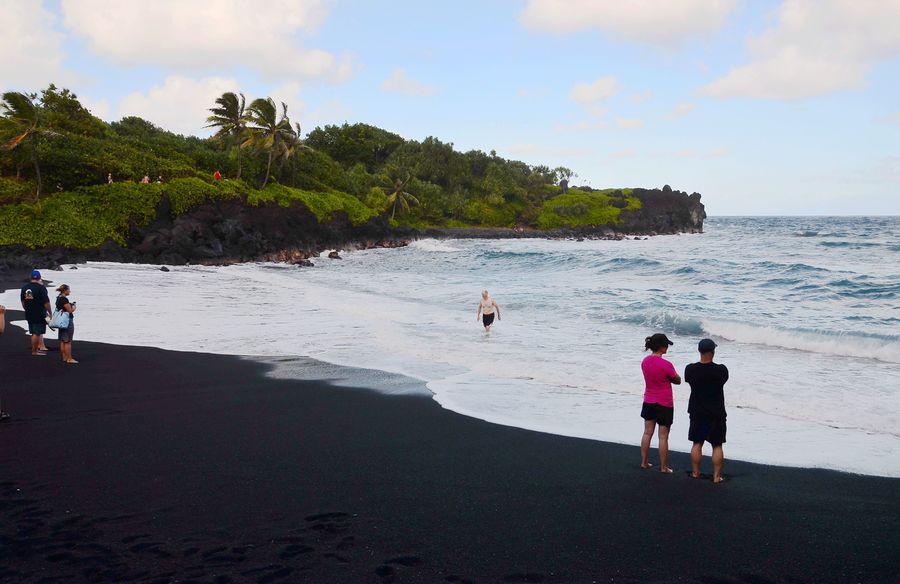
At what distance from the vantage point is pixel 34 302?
491 inches

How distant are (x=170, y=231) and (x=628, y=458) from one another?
3331 cm

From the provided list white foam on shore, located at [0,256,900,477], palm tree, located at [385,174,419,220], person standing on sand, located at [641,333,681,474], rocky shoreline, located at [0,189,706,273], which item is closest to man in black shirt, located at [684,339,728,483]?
person standing on sand, located at [641,333,681,474]

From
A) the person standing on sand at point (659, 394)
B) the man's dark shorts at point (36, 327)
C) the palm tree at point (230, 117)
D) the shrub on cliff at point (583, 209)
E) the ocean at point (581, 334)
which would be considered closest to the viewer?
the person standing on sand at point (659, 394)

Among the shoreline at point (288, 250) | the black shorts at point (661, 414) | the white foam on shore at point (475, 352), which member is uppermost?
the shoreline at point (288, 250)

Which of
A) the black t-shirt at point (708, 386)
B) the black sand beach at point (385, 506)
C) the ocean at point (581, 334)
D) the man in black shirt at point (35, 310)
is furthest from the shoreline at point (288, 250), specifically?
the black t-shirt at point (708, 386)

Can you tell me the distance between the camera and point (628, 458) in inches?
288

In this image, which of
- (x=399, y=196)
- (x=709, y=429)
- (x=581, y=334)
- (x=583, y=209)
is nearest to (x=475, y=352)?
(x=581, y=334)

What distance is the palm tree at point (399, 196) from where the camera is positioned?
64819mm

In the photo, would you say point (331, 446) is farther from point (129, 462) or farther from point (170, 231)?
point (170, 231)

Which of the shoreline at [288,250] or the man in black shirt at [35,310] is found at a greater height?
the shoreline at [288,250]

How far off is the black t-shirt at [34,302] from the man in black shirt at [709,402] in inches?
493

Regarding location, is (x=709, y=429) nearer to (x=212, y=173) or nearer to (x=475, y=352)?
(x=475, y=352)

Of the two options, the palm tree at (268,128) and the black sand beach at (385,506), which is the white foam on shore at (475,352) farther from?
the palm tree at (268,128)

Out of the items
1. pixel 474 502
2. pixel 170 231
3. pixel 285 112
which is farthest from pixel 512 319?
pixel 285 112
